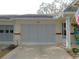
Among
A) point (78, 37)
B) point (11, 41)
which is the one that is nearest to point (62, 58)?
point (78, 37)

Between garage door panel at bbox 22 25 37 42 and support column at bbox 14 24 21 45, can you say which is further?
garage door panel at bbox 22 25 37 42

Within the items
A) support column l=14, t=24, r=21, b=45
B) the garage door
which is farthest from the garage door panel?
support column l=14, t=24, r=21, b=45

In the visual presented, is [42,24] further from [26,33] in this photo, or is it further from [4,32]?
[4,32]

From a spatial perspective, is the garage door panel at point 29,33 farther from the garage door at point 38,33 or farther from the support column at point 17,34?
the support column at point 17,34

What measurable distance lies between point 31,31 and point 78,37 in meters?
5.14

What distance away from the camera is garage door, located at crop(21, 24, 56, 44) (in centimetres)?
2692

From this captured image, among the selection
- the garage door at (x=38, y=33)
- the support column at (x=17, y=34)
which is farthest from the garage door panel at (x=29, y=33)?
the support column at (x=17, y=34)

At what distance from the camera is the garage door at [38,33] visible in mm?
26922

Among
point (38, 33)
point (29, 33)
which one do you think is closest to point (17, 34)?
point (29, 33)

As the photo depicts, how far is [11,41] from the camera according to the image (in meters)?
27.5

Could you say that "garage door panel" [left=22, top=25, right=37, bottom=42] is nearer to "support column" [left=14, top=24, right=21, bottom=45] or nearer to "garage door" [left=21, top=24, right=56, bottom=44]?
"garage door" [left=21, top=24, right=56, bottom=44]

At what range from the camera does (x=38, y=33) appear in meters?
27.1

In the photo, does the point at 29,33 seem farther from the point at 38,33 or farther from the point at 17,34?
the point at 17,34

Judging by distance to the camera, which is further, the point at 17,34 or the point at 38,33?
the point at 38,33
